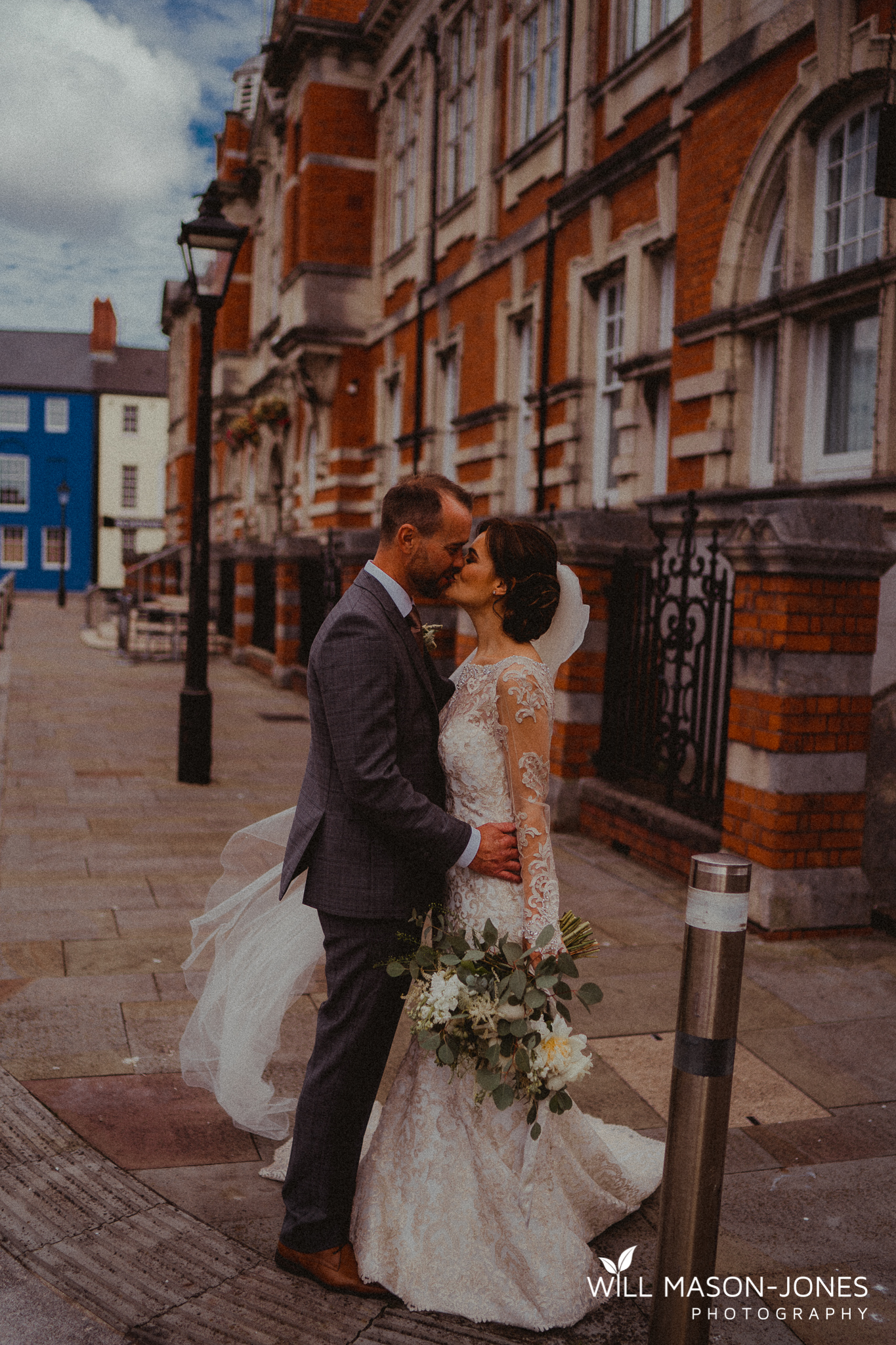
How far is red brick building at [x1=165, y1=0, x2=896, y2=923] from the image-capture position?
761 cm

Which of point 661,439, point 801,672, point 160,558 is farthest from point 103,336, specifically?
point 801,672

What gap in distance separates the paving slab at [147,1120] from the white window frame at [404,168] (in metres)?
16.2

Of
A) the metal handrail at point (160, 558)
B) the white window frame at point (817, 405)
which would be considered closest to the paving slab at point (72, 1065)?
the white window frame at point (817, 405)

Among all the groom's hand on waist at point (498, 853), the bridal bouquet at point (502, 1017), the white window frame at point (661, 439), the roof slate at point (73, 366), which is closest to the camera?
the bridal bouquet at point (502, 1017)

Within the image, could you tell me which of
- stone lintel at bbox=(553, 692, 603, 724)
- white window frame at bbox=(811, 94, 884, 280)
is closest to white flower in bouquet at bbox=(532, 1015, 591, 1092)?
stone lintel at bbox=(553, 692, 603, 724)

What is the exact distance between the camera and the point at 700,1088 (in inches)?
97.0

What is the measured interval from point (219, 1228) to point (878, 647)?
5.44 m

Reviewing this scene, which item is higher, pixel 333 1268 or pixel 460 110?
pixel 460 110

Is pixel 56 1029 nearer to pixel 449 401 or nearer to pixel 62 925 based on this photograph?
pixel 62 925

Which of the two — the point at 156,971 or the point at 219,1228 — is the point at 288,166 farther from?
the point at 219,1228

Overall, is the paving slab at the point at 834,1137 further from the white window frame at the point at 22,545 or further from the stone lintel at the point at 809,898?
the white window frame at the point at 22,545

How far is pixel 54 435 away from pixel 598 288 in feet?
167

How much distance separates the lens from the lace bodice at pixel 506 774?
2.86 meters

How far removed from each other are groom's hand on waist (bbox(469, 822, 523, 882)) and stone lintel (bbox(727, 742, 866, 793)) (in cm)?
311
